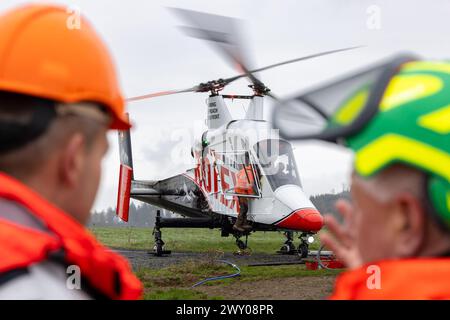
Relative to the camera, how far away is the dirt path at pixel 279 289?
809 cm

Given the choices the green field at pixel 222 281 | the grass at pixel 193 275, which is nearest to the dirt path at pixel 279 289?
the green field at pixel 222 281

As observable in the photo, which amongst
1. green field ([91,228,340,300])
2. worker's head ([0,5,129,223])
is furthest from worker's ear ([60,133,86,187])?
green field ([91,228,340,300])

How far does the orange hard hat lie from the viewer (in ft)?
4.06

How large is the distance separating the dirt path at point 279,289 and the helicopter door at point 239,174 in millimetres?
4455

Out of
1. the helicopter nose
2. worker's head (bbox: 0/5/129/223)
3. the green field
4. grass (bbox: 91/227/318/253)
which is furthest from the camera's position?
grass (bbox: 91/227/318/253)

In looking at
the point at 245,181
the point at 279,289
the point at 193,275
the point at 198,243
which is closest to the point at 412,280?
the point at 279,289

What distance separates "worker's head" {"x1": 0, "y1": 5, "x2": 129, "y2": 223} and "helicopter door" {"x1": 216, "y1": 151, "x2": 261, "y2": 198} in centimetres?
1269

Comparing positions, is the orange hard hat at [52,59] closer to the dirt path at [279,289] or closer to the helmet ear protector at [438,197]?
the helmet ear protector at [438,197]

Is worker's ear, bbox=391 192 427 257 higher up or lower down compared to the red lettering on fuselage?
lower down

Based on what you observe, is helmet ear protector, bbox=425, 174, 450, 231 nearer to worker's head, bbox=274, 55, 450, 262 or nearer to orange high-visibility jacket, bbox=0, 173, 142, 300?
worker's head, bbox=274, 55, 450, 262

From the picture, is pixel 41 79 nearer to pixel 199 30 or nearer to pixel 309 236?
pixel 199 30

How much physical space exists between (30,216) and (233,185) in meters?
13.6

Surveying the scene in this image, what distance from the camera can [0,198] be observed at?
1.16 m
